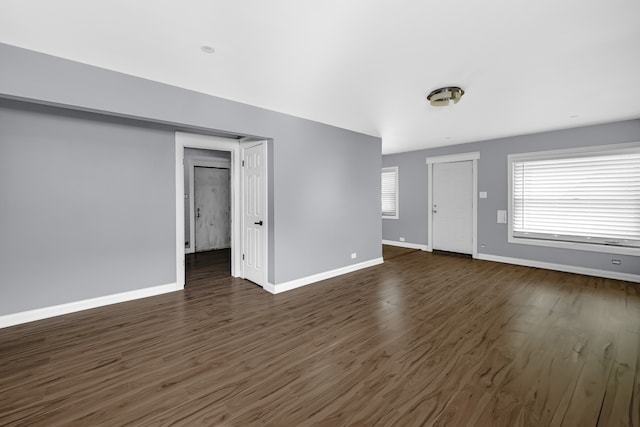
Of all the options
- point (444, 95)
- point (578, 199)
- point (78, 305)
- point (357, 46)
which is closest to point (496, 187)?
point (578, 199)

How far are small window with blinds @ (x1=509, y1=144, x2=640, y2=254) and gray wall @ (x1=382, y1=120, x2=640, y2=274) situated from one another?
5.7 inches

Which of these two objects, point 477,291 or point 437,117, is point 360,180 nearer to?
point 437,117

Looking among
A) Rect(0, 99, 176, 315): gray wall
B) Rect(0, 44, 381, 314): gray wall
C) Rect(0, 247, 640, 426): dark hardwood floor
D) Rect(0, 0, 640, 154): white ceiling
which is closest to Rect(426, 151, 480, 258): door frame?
Rect(0, 44, 381, 314): gray wall

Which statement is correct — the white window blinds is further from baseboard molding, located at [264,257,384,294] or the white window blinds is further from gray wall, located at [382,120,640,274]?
baseboard molding, located at [264,257,384,294]

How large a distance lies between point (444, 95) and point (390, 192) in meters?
4.53

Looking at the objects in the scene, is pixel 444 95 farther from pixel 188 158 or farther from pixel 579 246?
pixel 188 158

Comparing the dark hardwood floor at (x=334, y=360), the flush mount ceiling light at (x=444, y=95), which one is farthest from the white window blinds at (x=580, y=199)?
the flush mount ceiling light at (x=444, y=95)

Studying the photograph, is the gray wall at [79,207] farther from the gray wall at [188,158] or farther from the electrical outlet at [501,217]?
the electrical outlet at [501,217]

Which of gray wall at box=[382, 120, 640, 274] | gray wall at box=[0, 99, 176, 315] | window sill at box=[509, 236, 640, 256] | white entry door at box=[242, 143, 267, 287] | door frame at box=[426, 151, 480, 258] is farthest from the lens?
door frame at box=[426, 151, 480, 258]

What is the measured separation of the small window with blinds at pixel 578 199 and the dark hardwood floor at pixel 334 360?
1099mm

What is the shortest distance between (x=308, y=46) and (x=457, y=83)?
170 cm

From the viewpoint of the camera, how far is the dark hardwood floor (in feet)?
5.54

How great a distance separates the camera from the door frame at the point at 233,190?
12.6 ft

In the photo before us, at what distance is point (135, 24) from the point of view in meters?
1.92
